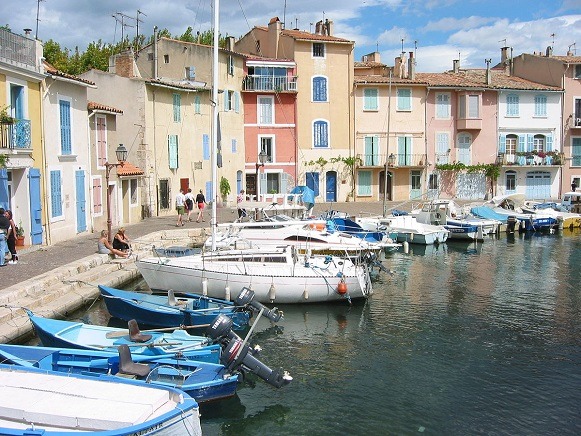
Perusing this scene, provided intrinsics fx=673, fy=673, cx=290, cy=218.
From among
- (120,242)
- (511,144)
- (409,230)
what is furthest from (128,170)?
(511,144)

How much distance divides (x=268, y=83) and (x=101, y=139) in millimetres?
18732

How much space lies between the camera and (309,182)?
47.8 m

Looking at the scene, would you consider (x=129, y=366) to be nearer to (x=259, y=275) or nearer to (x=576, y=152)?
(x=259, y=275)

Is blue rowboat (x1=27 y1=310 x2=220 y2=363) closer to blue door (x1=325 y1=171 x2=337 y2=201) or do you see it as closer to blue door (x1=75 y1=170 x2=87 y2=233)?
blue door (x1=75 y1=170 x2=87 y2=233)

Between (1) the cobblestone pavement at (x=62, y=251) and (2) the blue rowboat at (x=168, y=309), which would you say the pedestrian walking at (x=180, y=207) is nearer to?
(1) the cobblestone pavement at (x=62, y=251)

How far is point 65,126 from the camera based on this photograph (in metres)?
25.7

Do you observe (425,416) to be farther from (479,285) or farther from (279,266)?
(479,285)

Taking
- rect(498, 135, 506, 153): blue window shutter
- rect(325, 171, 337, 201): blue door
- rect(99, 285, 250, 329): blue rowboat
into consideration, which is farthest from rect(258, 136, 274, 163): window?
rect(99, 285, 250, 329): blue rowboat

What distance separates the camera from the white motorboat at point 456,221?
116ft

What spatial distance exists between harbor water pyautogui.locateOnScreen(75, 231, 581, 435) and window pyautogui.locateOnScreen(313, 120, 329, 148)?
24462 millimetres

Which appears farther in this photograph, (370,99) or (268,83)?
(370,99)

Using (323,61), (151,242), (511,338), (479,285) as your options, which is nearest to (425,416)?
(511,338)

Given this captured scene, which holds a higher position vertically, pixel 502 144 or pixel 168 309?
pixel 502 144

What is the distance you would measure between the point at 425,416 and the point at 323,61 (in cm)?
3811
